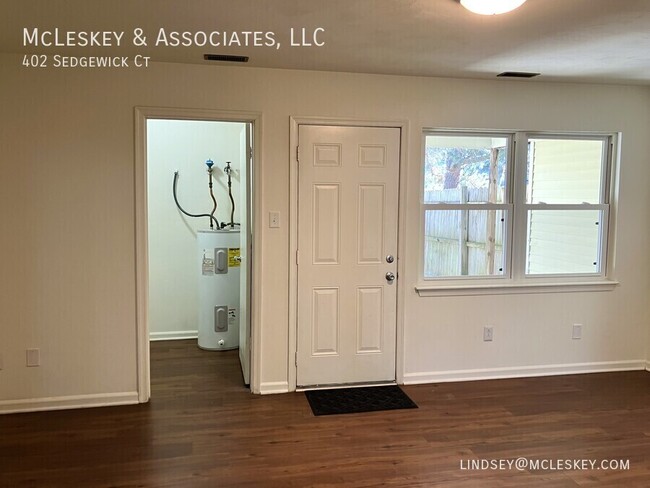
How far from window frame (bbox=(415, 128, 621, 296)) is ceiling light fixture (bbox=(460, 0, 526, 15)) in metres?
1.58

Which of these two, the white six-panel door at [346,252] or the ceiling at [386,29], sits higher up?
the ceiling at [386,29]

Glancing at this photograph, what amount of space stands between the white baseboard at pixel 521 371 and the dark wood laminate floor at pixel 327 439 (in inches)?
3.8

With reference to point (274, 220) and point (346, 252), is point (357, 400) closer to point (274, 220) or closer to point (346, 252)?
point (346, 252)

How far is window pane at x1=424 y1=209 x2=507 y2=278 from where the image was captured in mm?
3967

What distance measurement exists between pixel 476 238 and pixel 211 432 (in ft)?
7.97

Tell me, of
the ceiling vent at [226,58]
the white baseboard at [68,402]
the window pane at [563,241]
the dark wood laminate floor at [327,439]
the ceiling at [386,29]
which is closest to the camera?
the ceiling at [386,29]

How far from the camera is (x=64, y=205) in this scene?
3.34 m

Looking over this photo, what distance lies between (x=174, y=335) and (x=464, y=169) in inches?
128

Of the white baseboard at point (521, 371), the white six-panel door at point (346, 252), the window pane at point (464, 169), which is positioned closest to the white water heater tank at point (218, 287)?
the white six-panel door at point (346, 252)

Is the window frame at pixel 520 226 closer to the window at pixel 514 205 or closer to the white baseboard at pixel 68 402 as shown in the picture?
the window at pixel 514 205

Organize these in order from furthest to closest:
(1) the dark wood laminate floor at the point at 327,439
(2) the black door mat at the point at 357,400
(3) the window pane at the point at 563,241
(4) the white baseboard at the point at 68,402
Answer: (3) the window pane at the point at 563,241 → (2) the black door mat at the point at 357,400 → (4) the white baseboard at the point at 68,402 → (1) the dark wood laminate floor at the point at 327,439

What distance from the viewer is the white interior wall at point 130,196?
329 centimetres

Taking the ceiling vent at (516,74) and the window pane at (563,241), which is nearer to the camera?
the ceiling vent at (516,74)

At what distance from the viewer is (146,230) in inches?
137
